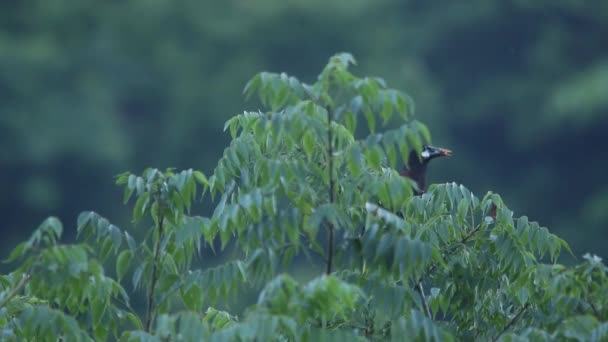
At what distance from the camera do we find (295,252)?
418cm

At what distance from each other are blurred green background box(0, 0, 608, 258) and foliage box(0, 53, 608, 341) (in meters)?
17.7

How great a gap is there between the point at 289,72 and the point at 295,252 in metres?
21.9

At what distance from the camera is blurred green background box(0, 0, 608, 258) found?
24.5 meters

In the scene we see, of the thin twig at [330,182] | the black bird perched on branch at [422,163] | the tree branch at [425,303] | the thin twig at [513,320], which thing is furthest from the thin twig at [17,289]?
the black bird perched on branch at [422,163]

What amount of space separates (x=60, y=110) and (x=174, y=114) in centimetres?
291

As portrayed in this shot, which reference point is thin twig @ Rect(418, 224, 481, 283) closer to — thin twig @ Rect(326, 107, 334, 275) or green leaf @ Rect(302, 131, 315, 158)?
thin twig @ Rect(326, 107, 334, 275)

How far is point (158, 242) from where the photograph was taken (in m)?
4.44

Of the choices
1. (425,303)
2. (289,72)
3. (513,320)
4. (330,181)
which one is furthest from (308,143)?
(289,72)

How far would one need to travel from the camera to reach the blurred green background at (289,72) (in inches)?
966

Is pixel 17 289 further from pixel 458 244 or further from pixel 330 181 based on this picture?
pixel 458 244

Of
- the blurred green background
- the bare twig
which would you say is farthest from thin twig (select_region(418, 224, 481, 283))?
the blurred green background

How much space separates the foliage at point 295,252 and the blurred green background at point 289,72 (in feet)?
58.2

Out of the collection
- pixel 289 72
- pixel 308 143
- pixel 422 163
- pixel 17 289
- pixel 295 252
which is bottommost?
pixel 17 289

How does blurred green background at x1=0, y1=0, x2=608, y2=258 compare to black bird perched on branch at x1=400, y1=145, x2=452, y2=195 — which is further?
blurred green background at x1=0, y1=0, x2=608, y2=258
